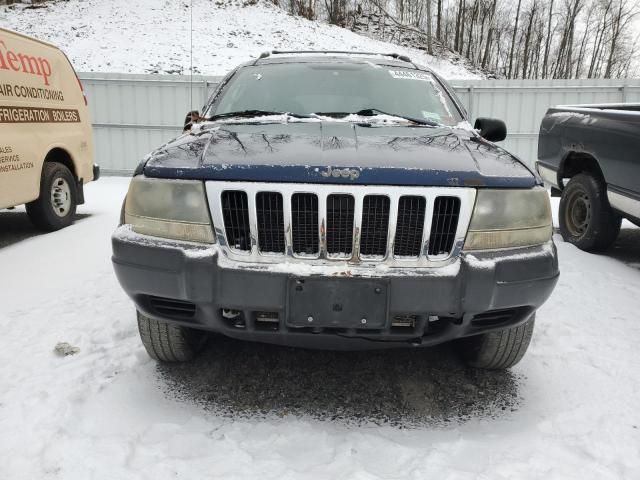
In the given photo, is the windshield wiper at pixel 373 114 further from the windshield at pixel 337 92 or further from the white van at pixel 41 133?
the white van at pixel 41 133

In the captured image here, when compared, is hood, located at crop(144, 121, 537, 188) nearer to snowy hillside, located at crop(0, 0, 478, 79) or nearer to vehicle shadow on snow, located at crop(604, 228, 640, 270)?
Answer: vehicle shadow on snow, located at crop(604, 228, 640, 270)

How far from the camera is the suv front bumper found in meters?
1.90

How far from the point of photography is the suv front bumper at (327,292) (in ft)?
6.22

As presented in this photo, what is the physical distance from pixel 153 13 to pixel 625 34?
123ft

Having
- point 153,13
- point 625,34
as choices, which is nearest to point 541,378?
point 153,13

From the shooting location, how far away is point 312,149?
210 centimetres

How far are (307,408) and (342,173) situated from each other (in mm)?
1084

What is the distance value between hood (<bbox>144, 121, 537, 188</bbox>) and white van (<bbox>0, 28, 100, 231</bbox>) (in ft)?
10.8

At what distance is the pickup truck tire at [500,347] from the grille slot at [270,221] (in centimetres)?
114

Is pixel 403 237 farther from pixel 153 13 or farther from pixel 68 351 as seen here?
pixel 153 13

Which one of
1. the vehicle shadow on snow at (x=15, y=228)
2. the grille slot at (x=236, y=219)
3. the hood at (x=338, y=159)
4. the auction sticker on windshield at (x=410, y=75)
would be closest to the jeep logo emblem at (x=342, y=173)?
the hood at (x=338, y=159)

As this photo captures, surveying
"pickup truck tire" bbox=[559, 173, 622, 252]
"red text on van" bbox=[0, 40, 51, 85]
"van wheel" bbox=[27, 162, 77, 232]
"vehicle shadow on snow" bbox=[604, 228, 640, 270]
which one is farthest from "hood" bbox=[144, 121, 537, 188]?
"van wheel" bbox=[27, 162, 77, 232]

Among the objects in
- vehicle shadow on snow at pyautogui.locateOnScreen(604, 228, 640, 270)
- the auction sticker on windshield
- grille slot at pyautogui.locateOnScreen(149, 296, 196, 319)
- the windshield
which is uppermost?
the auction sticker on windshield

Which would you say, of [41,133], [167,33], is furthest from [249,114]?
[167,33]
